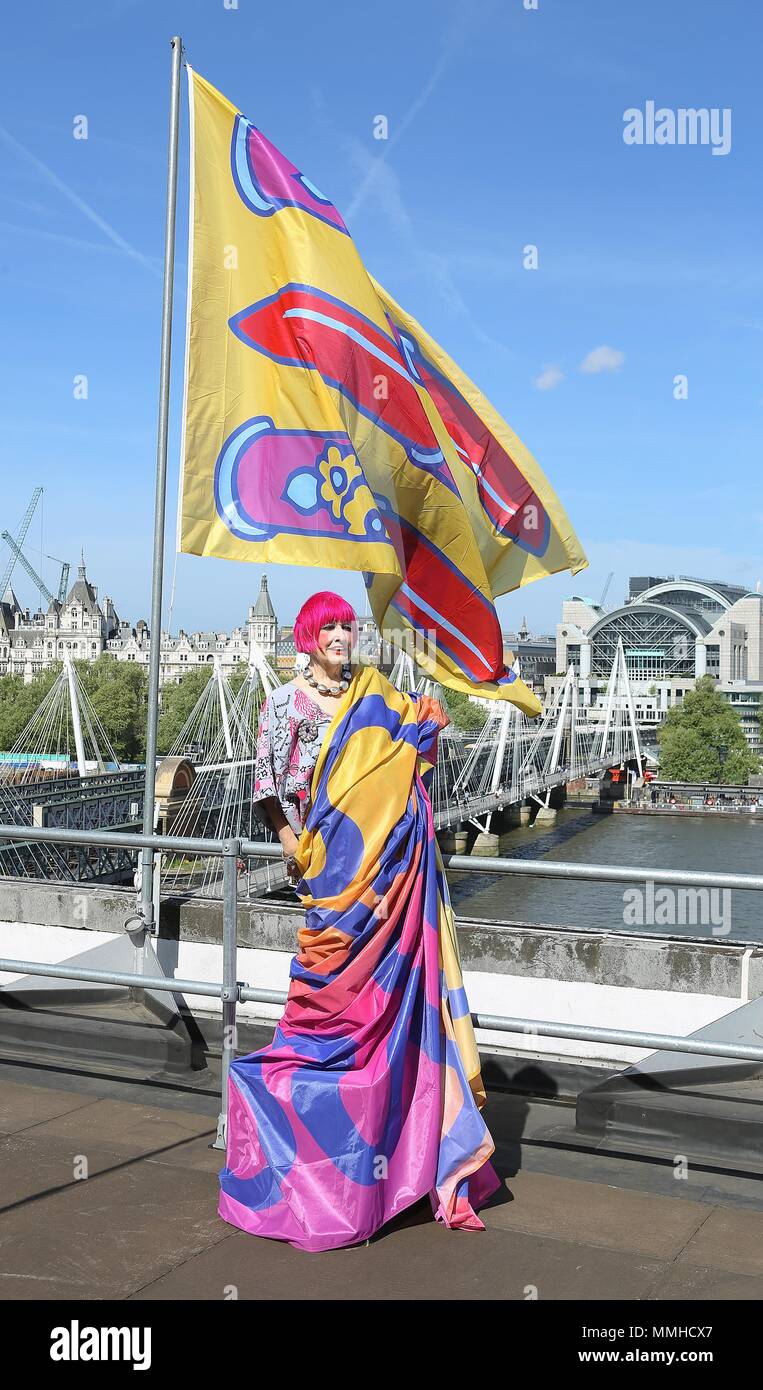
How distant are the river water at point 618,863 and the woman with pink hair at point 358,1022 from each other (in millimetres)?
18720

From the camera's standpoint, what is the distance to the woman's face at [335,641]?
12.2ft

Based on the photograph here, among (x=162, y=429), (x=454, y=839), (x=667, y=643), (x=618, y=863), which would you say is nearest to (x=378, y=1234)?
(x=162, y=429)

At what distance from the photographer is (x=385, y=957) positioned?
3.45 metres

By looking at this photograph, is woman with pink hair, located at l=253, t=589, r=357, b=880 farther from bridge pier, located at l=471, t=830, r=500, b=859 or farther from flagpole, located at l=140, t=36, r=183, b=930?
bridge pier, located at l=471, t=830, r=500, b=859

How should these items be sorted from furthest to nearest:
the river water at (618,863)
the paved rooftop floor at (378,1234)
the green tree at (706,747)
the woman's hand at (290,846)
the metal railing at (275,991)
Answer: the green tree at (706,747)
the river water at (618,863)
the woman's hand at (290,846)
the metal railing at (275,991)
the paved rooftop floor at (378,1234)

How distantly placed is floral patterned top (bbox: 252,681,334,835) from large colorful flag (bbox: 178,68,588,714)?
96 cm

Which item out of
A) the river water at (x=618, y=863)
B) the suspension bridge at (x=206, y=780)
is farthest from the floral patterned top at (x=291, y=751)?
the river water at (x=618, y=863)

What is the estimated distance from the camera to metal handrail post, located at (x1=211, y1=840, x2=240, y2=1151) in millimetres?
3783

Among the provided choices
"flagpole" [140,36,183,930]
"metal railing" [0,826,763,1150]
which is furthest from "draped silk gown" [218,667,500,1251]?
"flagpole" [140,36,183,930]

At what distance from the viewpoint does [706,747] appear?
96.8 metres

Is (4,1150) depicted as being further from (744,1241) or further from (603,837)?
(603,837)

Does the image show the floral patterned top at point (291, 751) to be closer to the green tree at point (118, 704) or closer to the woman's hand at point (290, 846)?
the woman's hand at point (290, 846)

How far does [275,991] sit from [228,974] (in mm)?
181

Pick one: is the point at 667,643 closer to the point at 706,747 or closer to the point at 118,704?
the point at 706,747
